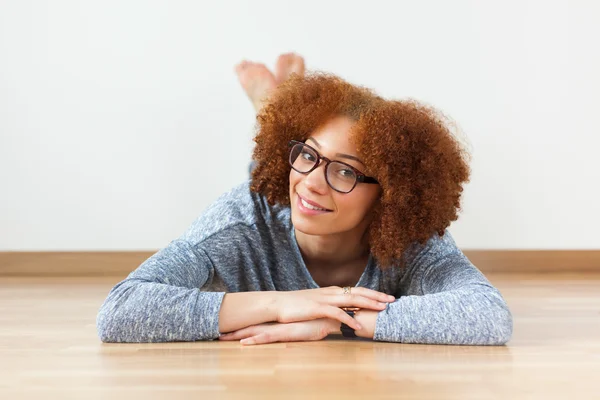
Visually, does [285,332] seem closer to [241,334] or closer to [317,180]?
[241,334]

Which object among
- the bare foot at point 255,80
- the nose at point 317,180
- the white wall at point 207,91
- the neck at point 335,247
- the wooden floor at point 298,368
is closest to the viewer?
the wooden floor at point 298,368

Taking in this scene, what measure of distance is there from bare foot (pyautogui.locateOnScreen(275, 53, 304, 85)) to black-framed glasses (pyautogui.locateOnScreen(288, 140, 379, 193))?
1.54 meters

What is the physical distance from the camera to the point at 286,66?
12.8 ft

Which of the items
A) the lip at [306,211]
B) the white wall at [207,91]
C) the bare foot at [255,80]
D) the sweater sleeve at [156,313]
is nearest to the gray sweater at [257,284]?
the sweater sleeve at [156,313]

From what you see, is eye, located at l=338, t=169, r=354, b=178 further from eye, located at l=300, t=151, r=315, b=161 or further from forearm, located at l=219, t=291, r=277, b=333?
forearm, located at l=219, t=291, r=277, b=333

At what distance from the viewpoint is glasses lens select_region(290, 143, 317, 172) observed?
2383 mm

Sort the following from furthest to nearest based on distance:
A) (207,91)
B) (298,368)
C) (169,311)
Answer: (207,91), (169,311), (298,368)

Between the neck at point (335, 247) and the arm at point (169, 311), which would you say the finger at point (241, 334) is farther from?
the neck at point (335, 247)

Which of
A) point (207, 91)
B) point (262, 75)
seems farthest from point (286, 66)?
point (207, 91)

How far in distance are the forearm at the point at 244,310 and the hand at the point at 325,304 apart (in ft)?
0.08

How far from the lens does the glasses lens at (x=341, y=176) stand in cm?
236

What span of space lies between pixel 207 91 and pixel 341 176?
7.09ft

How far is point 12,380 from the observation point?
1873 mm

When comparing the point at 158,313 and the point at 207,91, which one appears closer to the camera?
the point at 158,313
